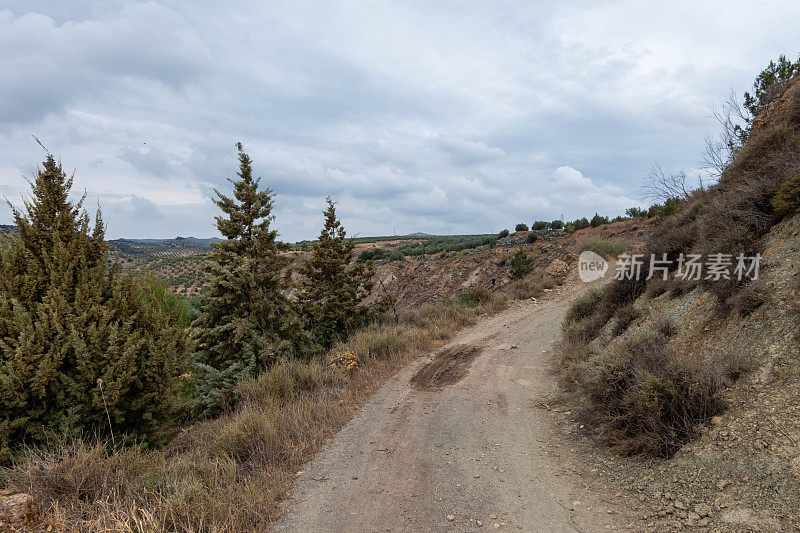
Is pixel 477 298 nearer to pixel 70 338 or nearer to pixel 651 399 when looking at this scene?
pixel 651 399

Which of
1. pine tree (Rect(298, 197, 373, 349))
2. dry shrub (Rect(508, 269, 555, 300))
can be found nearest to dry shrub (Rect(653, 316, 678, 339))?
pine tree (Rect(298, 197, 373, 349))

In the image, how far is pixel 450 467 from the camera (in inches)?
175

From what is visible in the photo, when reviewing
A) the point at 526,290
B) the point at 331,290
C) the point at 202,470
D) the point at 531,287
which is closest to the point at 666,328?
the point at 202,470

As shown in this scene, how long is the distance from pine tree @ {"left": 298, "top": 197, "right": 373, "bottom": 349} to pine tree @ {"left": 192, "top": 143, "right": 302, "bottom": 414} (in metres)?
1.86

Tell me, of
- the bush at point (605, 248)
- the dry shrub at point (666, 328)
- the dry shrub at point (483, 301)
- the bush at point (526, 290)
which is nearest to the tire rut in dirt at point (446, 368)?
the dry shrub at point (666, 328)

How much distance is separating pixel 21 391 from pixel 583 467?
6.15 meters

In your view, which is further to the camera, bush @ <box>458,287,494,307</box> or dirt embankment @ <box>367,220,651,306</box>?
dirt embankment @ <box>367,220,651,306</box>

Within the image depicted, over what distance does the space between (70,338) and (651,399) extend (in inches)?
259

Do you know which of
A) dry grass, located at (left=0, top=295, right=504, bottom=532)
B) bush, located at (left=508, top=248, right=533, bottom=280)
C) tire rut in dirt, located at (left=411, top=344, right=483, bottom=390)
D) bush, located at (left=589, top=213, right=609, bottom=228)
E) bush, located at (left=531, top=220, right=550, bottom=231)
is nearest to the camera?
dry grass, located at (left=0, top=295, right=504, bottom=532)

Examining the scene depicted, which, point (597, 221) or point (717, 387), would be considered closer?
point (717, 387)

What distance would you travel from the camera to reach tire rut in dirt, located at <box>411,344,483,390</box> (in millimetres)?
7688

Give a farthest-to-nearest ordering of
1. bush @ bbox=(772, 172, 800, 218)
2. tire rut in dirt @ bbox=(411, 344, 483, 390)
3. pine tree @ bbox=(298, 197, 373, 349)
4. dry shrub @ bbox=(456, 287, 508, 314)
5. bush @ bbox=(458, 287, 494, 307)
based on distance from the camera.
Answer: bush @ bbox=(458, 287, 494, 307), dry shrub @ bbox=(456, 287, 508, 314), pine tree @ bbox=(298, 197, 373, 349), tire rut in dirt @ bbox=(411, 344, 483, 390), bush @ bbox=(772, 172, 800, 218)

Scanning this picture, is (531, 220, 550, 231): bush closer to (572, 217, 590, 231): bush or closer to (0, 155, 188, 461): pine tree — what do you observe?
(572, 217, 590, 231): bush

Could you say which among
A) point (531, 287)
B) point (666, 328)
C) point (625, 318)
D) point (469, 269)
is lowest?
point (531, 287)
